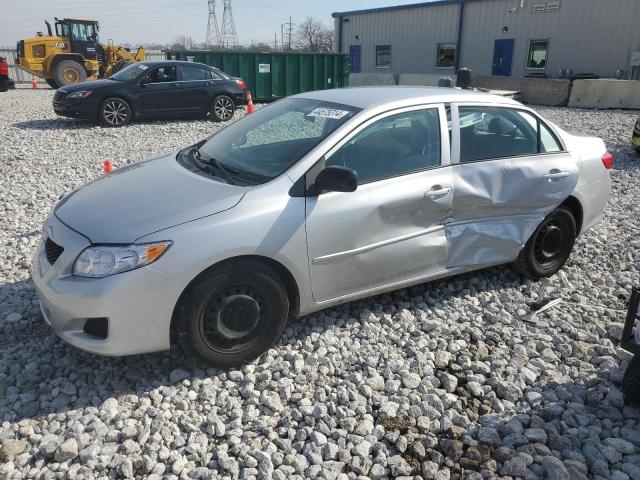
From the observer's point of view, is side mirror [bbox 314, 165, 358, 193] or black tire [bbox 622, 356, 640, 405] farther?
side mirror [bbox 314, 165, 358, 193]

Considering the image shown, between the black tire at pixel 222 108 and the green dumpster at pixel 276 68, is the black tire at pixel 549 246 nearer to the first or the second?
the black tire at pixel 222 108

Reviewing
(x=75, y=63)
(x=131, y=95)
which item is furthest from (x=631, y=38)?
(x=75, y=63)

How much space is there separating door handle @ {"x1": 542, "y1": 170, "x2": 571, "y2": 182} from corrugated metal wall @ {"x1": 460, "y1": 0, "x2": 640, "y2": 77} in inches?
767

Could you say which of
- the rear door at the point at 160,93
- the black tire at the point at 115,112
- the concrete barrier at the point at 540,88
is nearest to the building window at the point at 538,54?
the concrete barrier at the point at 540,88

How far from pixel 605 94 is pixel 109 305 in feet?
61.0

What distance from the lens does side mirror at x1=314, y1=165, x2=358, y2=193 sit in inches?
129

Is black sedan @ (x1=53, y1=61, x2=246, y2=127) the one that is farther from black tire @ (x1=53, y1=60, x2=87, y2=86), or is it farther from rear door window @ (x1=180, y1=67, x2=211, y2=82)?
black tire @ (x1=53, y1=60, x2=87, y2=86)

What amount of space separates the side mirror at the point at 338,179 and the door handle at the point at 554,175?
1.95 metres

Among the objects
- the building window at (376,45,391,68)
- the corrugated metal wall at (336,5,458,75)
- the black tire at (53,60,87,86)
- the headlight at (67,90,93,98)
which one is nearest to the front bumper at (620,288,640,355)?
the headlight at (67,90,93,98)

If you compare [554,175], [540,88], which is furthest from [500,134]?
[540,88]

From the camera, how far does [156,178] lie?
368cm

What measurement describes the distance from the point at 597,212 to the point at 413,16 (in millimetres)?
25816

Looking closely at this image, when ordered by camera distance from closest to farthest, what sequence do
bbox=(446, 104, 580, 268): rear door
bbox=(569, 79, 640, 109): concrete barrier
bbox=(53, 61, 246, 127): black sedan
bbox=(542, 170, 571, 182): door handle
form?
1. bbox=(446, 104, 580, 268): rear door
2. bbox=(542, 170, 571, 182): door handle
3. bbox=(53, 61, 246, 127): black sedan
4. bbox=(569, 79, 640, 109): concrete barrier

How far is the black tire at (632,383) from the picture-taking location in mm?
3035
